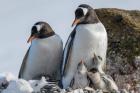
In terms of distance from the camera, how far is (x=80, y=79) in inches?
747

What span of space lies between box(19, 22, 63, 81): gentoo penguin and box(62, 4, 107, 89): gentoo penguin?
0.45 metres

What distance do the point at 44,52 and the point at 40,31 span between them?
59 centimetres

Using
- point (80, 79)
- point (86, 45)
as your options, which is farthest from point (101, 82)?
point (86, 45)

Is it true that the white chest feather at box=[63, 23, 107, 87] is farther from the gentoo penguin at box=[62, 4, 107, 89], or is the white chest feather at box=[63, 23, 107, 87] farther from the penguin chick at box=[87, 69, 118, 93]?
the penguin chick at box=[87, 69, 118, 93]

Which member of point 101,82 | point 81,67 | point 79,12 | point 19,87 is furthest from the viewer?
point 79,12

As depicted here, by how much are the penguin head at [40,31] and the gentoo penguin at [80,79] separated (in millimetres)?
1799

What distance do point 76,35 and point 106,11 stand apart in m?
3.55

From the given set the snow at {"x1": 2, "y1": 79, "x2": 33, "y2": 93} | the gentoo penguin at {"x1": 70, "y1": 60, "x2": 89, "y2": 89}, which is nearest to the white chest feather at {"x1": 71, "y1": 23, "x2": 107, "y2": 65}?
the gentoo penguin at {"x1": 70, "y1": 60, "x2": 89, "y2": 89}

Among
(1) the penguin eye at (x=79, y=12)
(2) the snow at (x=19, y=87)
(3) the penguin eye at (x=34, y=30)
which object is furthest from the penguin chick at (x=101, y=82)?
(3) the penguin eye at (x=34, y=30)

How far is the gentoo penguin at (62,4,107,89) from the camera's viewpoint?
19.9m

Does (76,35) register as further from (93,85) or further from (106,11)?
(106,11)

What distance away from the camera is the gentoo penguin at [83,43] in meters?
19.9

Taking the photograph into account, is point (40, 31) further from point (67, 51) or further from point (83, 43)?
point (83, 43)

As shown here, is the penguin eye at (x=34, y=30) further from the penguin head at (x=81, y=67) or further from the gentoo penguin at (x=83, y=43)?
the penguin head at (x=81, y=67)
